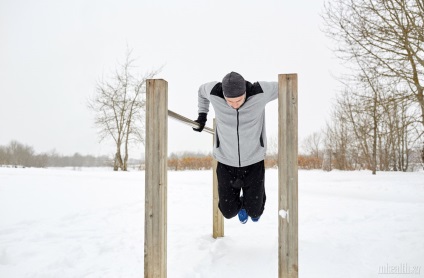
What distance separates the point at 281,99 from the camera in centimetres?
159

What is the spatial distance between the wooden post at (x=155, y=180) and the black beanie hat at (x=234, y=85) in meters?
0.40

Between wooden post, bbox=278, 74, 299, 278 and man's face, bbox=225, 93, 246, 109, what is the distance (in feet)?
0.94

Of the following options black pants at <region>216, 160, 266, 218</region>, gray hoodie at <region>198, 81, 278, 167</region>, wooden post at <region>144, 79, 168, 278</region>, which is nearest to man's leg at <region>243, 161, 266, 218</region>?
black pants at <region>216, 160, 266, 218</region>

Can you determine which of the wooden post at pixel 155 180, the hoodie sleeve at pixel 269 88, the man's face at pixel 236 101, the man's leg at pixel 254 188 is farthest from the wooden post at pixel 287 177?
the wooden post at pixel 155 180

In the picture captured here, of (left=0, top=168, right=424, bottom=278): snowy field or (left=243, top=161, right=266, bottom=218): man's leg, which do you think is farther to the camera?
(left=0, top=168, right=424, bottom=278): snowy field

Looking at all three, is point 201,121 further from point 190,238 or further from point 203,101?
point 190,238

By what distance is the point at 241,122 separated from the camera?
1.93 m

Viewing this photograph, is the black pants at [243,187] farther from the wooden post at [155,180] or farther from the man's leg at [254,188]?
the wooden post at [155,180]

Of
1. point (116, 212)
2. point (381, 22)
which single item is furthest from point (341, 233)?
point (381, 22)

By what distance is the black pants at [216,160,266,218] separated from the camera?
2.15 m

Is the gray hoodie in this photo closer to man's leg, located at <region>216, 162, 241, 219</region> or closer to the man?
the man

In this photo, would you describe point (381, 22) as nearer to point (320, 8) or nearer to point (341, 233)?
point (320, 8)

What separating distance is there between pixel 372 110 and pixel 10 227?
7280 millimetres

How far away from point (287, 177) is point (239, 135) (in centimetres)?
53
